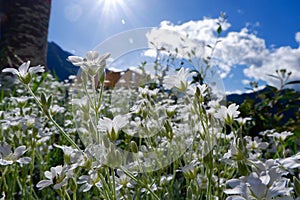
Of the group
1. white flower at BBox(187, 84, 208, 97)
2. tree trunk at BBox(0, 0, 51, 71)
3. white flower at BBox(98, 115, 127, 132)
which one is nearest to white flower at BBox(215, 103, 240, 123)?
white flower at BBox(187, 84, 208, 97)

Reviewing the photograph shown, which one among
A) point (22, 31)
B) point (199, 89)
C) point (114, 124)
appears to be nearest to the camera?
point (114, 124)

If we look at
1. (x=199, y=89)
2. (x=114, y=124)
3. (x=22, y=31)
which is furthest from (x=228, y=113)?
(x=22, y=31)

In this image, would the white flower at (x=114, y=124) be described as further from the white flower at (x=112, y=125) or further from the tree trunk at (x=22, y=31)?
the tree trunk at (x=22, y=31)

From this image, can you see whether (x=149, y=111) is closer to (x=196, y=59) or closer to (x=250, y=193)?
(x=250, y=193)

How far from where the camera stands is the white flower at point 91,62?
650mm

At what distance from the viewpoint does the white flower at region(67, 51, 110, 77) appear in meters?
0.65

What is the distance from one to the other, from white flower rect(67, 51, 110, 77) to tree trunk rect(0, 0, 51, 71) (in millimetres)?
3213

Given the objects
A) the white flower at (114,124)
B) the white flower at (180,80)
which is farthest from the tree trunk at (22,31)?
the white flower at (114,124)

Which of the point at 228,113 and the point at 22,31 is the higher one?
the point at 22,31

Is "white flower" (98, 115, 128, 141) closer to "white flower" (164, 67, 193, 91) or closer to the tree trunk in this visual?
"white flower" (164, 67, 193, 91)

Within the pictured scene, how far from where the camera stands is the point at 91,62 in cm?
67

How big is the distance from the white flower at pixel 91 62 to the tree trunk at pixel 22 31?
3.21m

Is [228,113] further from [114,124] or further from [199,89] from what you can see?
[114,124]

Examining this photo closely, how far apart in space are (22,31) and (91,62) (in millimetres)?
3330
